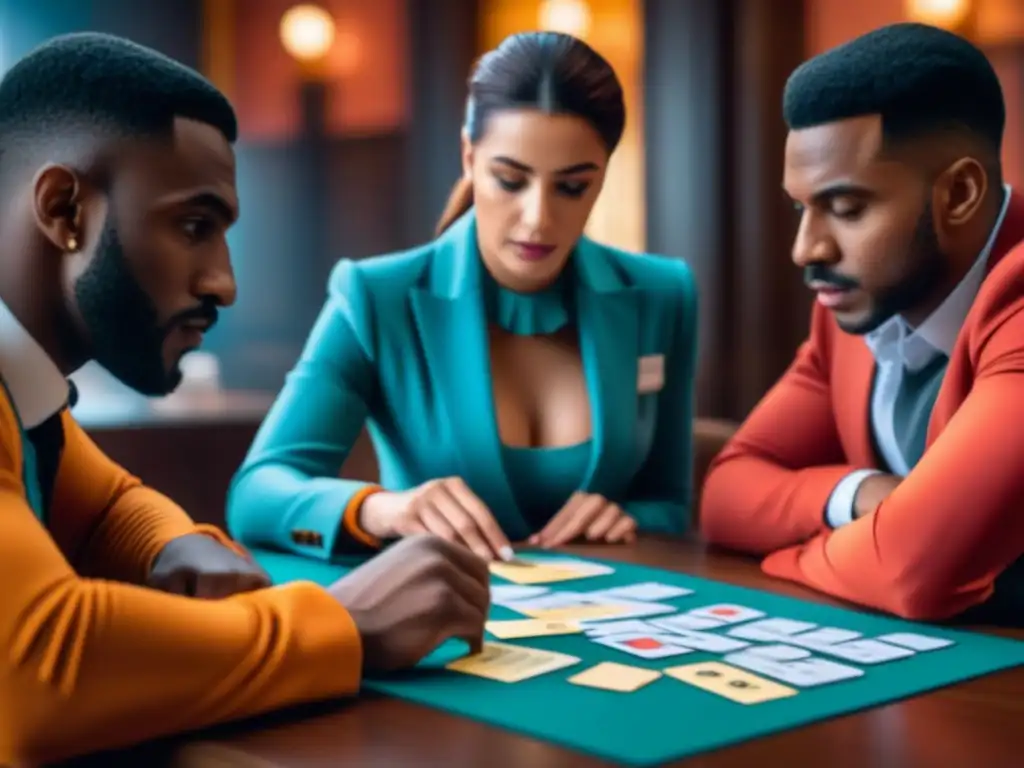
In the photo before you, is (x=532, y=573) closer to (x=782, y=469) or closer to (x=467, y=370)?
(x=782, y=469)

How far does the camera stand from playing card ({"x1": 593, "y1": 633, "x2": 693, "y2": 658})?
49.6 inches

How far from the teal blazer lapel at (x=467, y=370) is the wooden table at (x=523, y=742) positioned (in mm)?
1091

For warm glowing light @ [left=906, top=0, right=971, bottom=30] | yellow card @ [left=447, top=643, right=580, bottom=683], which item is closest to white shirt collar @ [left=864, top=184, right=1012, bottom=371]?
yellow card @ [left=447, top=643, right=580, bottom=683]

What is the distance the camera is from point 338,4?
5.76 m

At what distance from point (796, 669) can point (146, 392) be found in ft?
2.36

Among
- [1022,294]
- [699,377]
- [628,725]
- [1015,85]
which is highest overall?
[1015,85]

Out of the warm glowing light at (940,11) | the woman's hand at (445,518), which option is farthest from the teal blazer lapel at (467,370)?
the warm glowing light at (940,11)

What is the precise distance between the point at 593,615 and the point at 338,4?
15.9 feet

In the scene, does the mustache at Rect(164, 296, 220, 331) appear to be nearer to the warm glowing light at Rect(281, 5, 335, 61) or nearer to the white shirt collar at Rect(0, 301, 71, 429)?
the white shirt collar at Rect(0, 301, 71, 429)

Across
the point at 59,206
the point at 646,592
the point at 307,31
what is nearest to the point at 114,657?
the point at 59,206

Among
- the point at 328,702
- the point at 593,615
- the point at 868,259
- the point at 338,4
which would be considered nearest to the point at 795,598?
the point at 593,615

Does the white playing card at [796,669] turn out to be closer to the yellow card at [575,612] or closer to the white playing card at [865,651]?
the white playing card at [865,651]

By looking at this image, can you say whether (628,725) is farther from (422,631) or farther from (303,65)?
(303,65)

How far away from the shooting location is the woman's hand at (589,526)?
2027 mm
